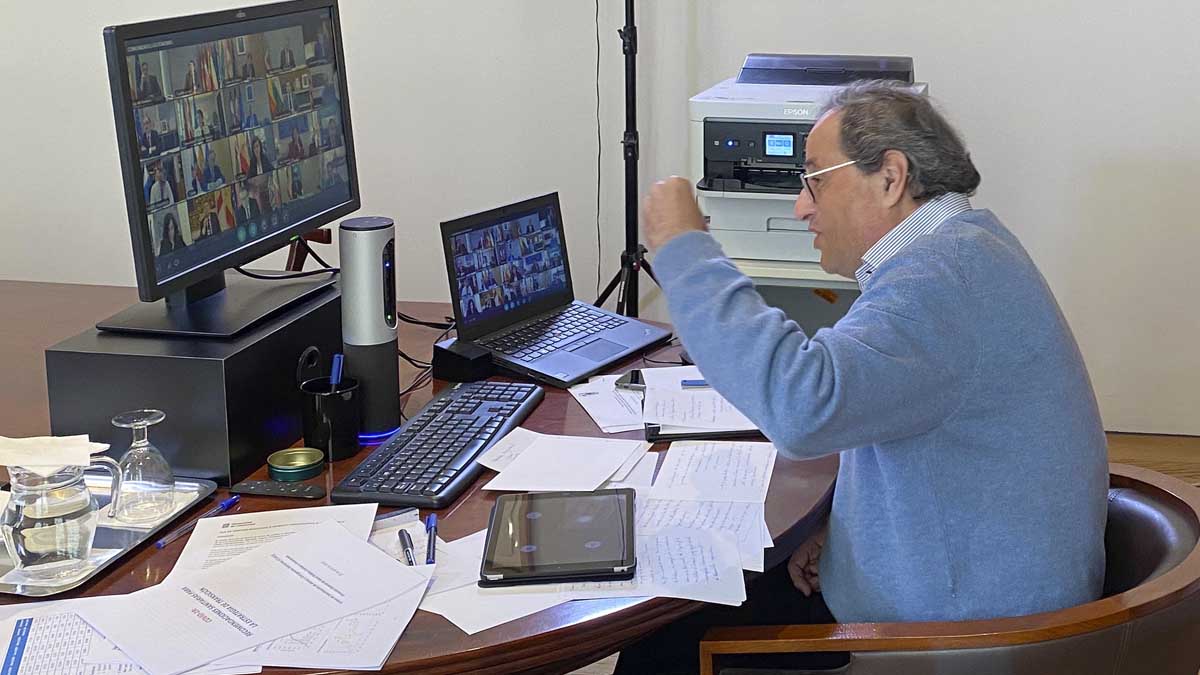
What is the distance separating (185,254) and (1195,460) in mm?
2887

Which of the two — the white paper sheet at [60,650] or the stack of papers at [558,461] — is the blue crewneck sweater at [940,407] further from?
the white paper sheet at [60,650]

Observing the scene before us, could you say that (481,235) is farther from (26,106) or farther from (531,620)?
(26,106)

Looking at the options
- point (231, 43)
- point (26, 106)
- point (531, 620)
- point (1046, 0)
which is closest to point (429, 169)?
point (26, 106)

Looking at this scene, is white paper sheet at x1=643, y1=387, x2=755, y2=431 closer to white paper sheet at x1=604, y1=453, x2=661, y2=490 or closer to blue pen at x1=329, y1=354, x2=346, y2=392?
white paper sheet at x1=604, y1=453, x2=661, y2=490

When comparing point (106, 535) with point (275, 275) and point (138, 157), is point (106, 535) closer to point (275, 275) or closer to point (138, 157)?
point (138, 157)

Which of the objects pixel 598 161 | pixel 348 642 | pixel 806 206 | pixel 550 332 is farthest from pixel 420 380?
pixel 598 161

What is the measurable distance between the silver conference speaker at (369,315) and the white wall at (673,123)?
2.10m

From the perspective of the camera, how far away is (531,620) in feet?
4.22

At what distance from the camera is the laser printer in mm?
2939

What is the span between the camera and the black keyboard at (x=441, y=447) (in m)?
1.57

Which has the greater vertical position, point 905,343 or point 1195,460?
point 905,343

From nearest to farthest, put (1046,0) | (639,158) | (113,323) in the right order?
(113,323) < (1046,0) < (639,158)

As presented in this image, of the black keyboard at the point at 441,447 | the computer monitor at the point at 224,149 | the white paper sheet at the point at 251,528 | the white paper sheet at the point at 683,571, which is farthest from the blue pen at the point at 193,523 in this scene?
the white paper sheet at the point at 683,571

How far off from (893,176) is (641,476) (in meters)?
0.49
